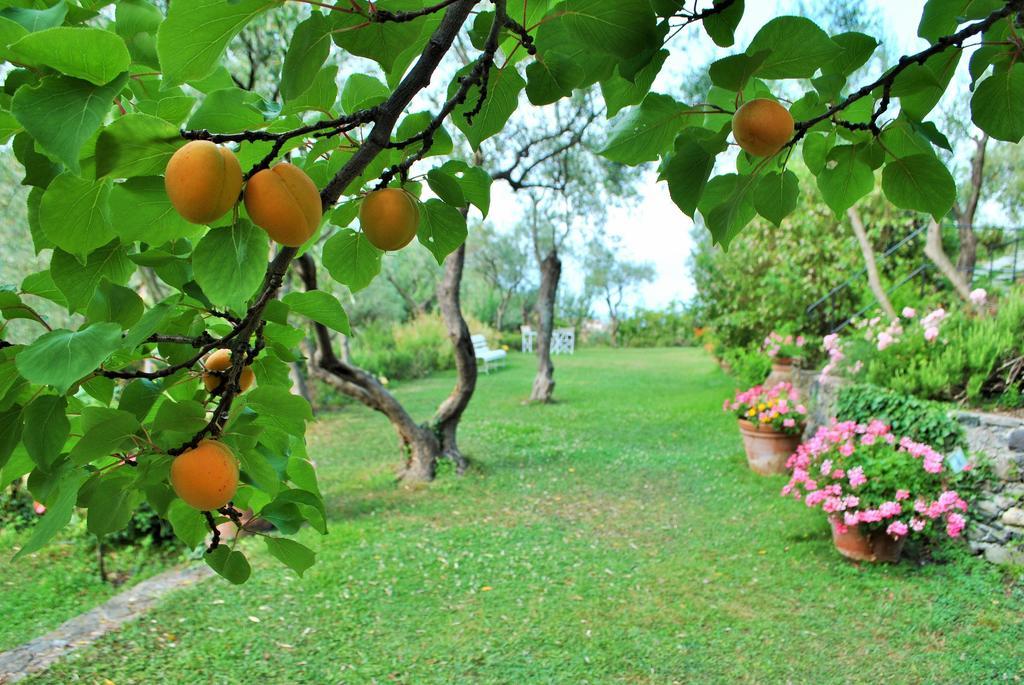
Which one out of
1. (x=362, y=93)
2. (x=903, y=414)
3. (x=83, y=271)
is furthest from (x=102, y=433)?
(x=903, y=414)

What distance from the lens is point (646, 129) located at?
84 cm

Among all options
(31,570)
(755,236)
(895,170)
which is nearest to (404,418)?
(31,570)

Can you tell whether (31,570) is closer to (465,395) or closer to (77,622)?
(77,622)

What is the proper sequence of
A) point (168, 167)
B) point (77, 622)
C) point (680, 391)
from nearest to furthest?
1. point (168, 167)
2. point (77, 622)
3. point (680, 391)

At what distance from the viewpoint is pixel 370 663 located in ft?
9.42

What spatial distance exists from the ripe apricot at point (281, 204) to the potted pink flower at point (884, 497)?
3864mm

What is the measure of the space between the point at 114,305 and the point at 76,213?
151mm

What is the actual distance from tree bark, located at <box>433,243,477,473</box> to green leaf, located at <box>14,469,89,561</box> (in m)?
5.11

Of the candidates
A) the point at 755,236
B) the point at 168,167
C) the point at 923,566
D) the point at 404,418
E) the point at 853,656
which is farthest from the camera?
the point at 755,236

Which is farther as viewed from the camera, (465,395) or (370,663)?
(465,395)

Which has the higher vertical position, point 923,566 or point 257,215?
point 257,215

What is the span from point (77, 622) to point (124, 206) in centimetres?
338

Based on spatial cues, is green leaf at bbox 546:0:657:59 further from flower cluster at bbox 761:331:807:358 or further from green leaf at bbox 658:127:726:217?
flower cluster at bbox 761:331:807:358

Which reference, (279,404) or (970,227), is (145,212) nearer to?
(279,404)
